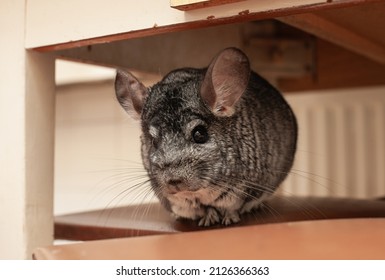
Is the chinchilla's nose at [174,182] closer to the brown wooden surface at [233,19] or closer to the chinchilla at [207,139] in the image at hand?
the chinchilla at [207,139]

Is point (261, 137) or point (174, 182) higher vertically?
point (261, 137)

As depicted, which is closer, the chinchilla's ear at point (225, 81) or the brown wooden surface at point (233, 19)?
the brown wooden surface at point (233, 19)

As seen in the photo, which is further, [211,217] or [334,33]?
[334,33]

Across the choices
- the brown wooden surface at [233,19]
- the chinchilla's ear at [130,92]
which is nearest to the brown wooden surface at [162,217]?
the chinchilla's ear at [130,92]

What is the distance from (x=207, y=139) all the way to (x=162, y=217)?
0.43m

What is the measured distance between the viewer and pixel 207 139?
54.4 inches

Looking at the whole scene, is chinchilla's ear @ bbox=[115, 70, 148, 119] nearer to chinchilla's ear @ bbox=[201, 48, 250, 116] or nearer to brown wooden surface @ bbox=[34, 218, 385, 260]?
chinchilla's ear @ bbox=[201, 48, 250, 116]

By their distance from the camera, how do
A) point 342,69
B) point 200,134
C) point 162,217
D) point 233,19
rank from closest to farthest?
1. point 233,19
2. point 200,134
3. point 162,217
4. point 342,69

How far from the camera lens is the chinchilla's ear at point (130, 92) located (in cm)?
152

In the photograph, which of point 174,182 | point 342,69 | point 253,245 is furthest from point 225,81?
point 342,69

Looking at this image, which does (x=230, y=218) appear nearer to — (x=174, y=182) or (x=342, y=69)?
(x=174, y=182)

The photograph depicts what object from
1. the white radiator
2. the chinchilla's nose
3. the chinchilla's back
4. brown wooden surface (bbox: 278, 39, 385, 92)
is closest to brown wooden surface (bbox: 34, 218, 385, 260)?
the chinchilla's nose

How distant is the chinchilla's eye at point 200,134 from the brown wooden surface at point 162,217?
0.24 meters
